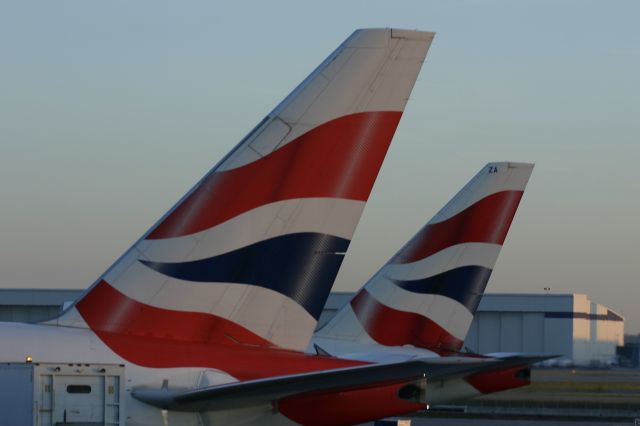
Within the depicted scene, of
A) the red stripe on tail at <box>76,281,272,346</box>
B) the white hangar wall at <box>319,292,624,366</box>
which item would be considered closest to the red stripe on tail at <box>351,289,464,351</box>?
the red stripe on tail at <box>76,281,272,346</box>

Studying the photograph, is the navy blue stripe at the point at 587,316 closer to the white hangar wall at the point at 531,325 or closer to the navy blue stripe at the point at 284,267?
the white hangar wall at the point at 531,325

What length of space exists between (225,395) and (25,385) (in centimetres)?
240

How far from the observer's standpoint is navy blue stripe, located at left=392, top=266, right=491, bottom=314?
29469 millimetres

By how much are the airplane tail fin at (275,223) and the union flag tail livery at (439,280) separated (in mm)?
13255

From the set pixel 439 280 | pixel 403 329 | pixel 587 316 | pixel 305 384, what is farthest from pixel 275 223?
pixel 587 316

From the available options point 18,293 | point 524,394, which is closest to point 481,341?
point 524,394

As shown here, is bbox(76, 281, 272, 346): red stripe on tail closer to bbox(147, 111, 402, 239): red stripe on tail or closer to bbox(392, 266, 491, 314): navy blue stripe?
bbox(147, 111, 402, 239): red stripe on tail

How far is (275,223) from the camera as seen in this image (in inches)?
621

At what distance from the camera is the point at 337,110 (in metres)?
16.0

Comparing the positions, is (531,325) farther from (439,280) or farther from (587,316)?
(439,280)

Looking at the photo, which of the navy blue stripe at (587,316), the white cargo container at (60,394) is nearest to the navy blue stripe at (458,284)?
the white cargo container at (60,394)

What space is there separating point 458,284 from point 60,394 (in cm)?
1633

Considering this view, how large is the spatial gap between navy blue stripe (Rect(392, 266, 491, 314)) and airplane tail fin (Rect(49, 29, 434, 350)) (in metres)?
13.7

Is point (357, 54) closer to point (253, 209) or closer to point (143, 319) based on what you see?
point (253, 209)
